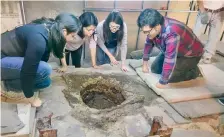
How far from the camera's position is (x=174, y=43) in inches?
102

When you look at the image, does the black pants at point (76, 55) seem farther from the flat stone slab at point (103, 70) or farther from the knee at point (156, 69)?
the knee at point (156, 69)

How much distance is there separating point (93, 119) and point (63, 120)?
1.04 ft

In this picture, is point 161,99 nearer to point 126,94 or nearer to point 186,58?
point 126,94

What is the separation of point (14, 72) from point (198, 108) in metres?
2.16

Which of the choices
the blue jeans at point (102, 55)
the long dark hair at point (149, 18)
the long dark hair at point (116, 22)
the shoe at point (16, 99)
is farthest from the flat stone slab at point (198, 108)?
the shoe at point (16, 99)

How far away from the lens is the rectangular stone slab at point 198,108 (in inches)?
101

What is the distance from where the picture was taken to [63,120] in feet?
7.56

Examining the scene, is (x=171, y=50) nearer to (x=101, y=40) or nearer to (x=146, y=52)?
(x=146, y=52)

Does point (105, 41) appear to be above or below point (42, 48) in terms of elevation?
below

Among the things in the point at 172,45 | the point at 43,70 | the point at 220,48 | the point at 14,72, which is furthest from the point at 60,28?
the point at 220,48

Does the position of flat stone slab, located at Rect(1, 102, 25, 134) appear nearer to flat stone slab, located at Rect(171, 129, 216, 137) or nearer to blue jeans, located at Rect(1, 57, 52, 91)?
blue jeans, located at Rect(1, 57, 52, 91)

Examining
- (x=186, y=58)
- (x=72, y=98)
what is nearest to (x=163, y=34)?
(x=186, y=58)

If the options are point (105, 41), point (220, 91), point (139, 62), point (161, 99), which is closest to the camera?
point (161, 99)

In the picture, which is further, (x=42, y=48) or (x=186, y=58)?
(x=186, y=58)
